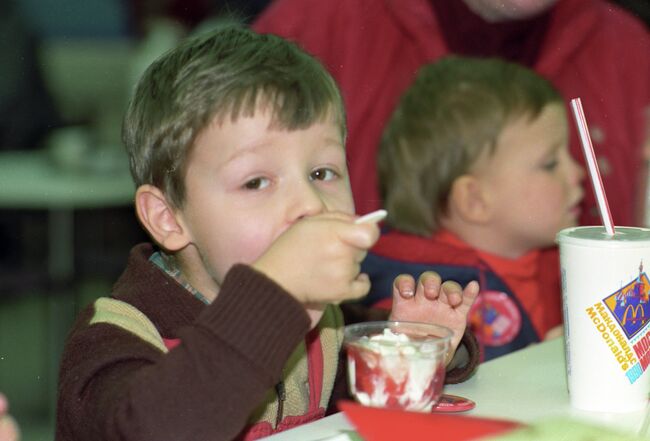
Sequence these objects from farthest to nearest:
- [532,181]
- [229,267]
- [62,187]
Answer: [62,187] → [532,181] → [229,267]

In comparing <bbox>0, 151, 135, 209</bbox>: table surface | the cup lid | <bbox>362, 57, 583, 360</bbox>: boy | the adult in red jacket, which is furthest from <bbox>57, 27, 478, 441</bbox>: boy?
<bbox>0, 151, 135, 209</bbox>: table surface

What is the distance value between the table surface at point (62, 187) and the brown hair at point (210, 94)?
5.14ft

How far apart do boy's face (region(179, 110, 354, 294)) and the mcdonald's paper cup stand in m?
0.25

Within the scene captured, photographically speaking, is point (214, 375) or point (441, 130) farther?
point (441, 130)

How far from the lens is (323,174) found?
107cm

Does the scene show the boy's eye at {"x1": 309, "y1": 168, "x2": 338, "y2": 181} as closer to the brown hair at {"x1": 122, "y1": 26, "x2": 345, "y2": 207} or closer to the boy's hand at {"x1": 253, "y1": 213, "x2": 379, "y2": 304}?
the brown hair at {"x1": 122, "y1": 26, "x2": 345, "y2": 207}

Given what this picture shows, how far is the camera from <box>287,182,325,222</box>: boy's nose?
101 centimetres

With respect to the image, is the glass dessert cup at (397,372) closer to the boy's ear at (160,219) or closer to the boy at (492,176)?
the boy's ear at (160,219)

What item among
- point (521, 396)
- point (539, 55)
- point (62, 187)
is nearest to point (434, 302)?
point (521, 396)

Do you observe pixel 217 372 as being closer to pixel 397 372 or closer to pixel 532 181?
pixel 397 372

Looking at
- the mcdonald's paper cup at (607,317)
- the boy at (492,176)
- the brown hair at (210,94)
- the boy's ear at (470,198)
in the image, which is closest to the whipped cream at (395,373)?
the mcdonald's paper cup at (607,317)

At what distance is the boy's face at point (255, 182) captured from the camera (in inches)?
40.1

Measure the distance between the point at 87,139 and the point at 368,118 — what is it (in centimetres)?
129

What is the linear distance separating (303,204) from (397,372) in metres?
0.24
